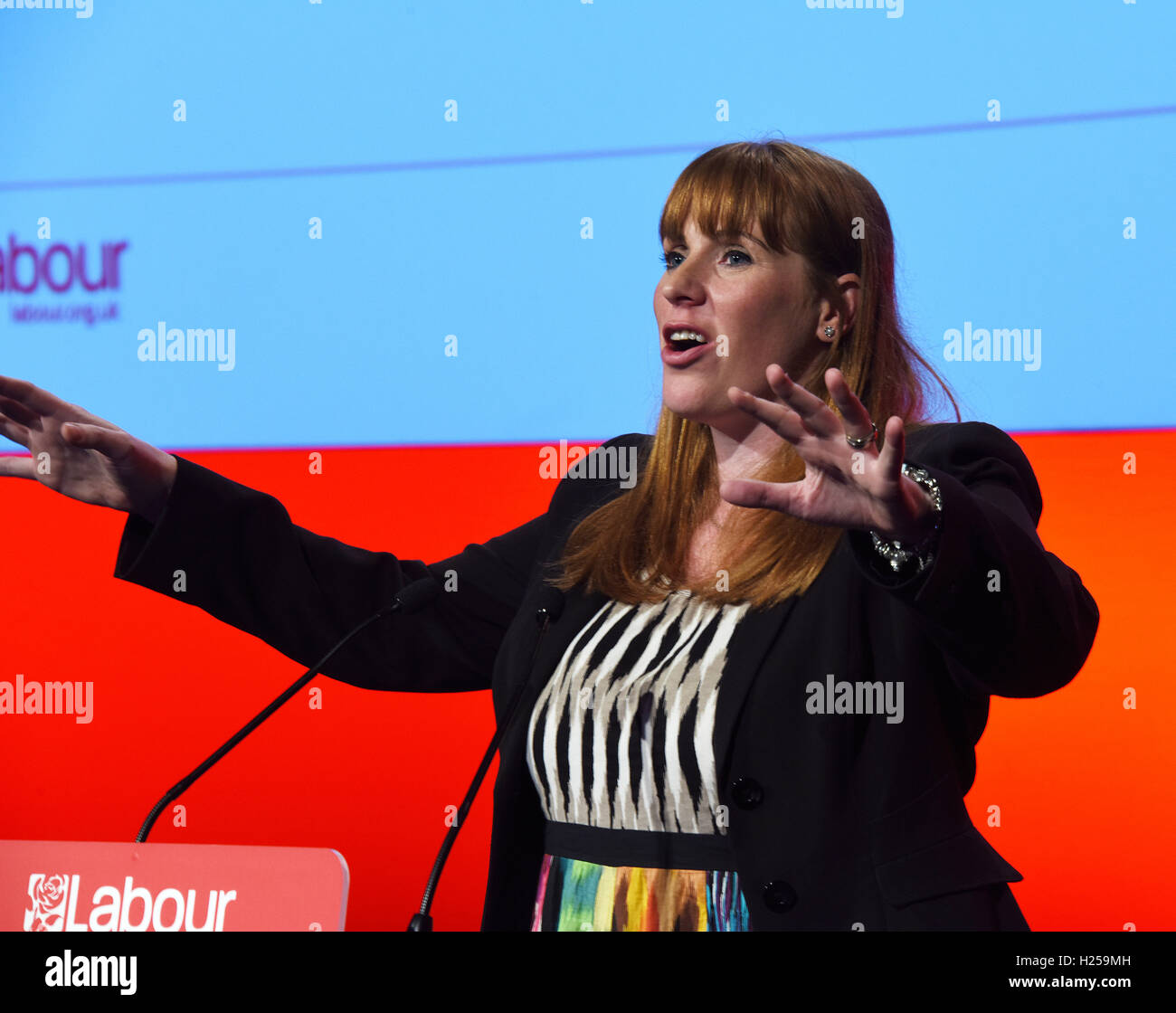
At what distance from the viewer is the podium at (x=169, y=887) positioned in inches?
36.7

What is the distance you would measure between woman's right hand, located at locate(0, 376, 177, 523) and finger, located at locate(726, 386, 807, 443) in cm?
67

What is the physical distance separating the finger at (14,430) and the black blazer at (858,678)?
15cm

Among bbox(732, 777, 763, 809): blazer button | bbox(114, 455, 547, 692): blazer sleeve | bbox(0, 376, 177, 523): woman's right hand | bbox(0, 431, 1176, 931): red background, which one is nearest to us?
bbox(732, 777, 763, 809): blazer button

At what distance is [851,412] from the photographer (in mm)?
931

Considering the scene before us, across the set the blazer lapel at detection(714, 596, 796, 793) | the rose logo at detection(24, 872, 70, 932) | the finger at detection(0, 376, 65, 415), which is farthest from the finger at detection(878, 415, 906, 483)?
the finger at detection(0, 376, 65, 415)

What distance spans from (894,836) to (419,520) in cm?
139

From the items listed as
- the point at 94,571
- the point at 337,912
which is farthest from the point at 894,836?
the point at 94,571

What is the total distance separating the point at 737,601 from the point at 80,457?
2.25 feet

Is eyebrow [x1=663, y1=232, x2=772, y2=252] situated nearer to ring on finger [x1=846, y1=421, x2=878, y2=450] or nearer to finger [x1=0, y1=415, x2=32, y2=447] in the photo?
ring on finger [x1=846, y1=421, x2=878, y2=450]

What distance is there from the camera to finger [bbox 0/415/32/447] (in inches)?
50.3

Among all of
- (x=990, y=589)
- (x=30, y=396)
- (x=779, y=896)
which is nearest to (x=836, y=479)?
(x=990, y=589)

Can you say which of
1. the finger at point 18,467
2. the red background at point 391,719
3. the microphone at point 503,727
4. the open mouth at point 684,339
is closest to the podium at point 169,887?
the microphone at point 503,727

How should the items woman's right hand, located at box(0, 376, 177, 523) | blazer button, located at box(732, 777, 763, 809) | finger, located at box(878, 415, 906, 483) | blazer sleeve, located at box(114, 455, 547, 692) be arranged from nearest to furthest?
finger, located at box(878, 415, 906, 483), blazer button, located at box(732, 777, 763, 809), woman's right hand, located at box(0, 376, 177, 523), blazer sleeve, located at box(114, 455, 547, 692)

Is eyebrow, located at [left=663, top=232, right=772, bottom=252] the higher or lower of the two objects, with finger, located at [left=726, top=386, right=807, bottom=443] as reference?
higher
